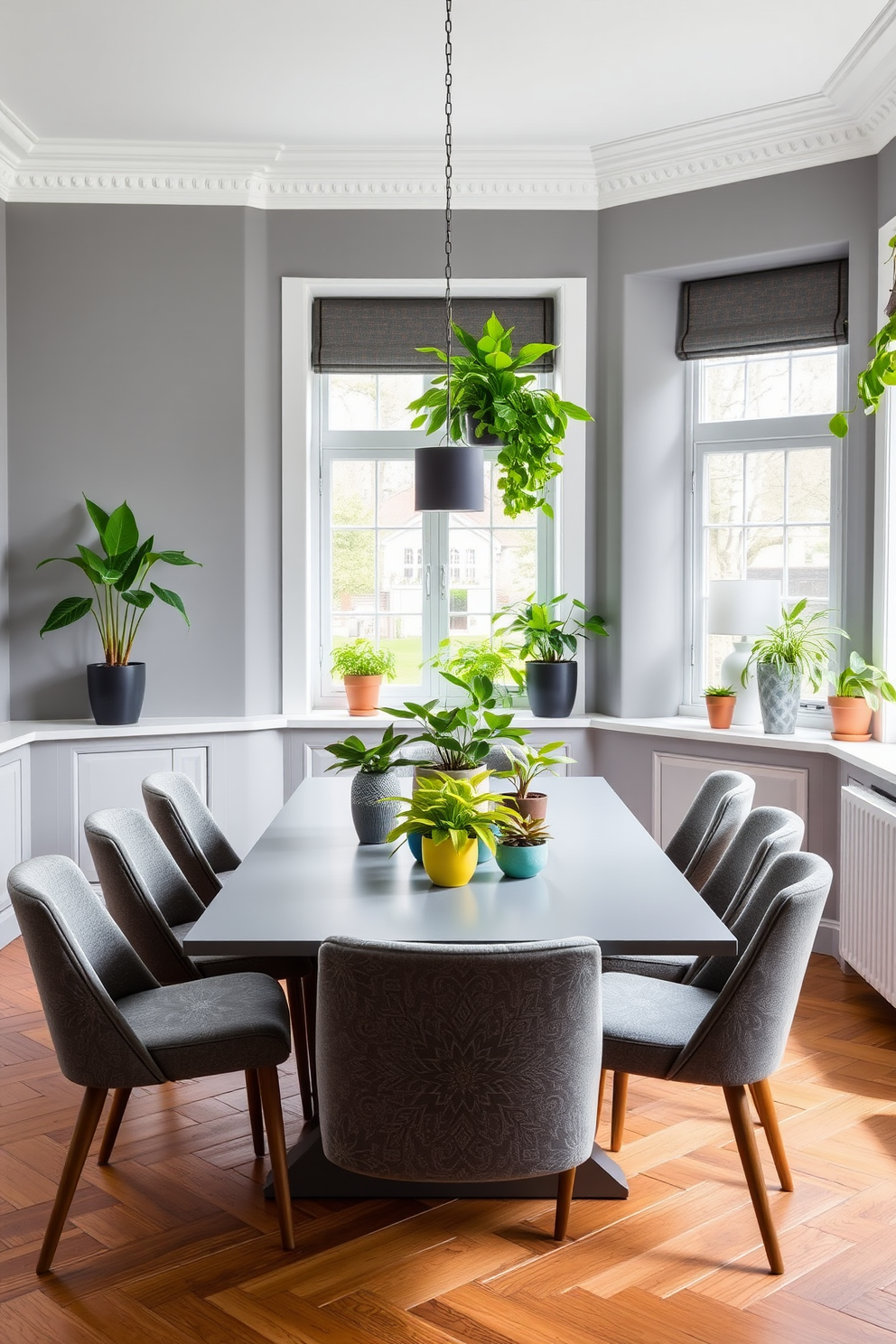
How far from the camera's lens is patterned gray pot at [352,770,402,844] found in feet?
9.88

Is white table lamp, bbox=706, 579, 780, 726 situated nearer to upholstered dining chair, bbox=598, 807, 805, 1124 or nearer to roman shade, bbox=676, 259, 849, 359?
roman shade, bbox=676, 259, 849, 359

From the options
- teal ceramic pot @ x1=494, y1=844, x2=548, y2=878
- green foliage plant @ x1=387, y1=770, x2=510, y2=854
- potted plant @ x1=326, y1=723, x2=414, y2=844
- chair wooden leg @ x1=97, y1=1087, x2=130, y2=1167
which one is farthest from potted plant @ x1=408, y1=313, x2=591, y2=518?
chair wooden leg @ x1=97, y1=1087, x2=130, y2=1167

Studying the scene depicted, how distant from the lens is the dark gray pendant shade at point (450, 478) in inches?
132

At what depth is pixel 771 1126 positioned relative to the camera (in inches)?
103

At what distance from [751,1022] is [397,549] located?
3.49 metres

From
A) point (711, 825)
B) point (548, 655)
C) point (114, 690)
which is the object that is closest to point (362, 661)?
point (548, 655)

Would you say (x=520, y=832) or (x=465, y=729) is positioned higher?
(x=465, y=729)

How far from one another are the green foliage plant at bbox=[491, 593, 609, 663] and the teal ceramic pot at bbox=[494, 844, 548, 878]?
2473mm

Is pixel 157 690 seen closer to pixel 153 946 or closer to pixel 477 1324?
pixel 153 946

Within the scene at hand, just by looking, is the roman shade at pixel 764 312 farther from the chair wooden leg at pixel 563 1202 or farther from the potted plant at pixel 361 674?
the chair wooden leg at pixel 563 1202

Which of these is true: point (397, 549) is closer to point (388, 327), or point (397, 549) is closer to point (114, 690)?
point (388, 327)

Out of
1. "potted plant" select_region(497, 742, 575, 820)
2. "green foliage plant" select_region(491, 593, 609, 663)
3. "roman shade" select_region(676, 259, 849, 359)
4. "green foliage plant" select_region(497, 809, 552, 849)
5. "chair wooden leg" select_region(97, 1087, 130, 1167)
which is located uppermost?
"roman shade" select_region(676, 259, 849, 359)

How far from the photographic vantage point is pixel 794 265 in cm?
487

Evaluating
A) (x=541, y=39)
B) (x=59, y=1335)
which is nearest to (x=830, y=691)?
(x=541, y=39)
